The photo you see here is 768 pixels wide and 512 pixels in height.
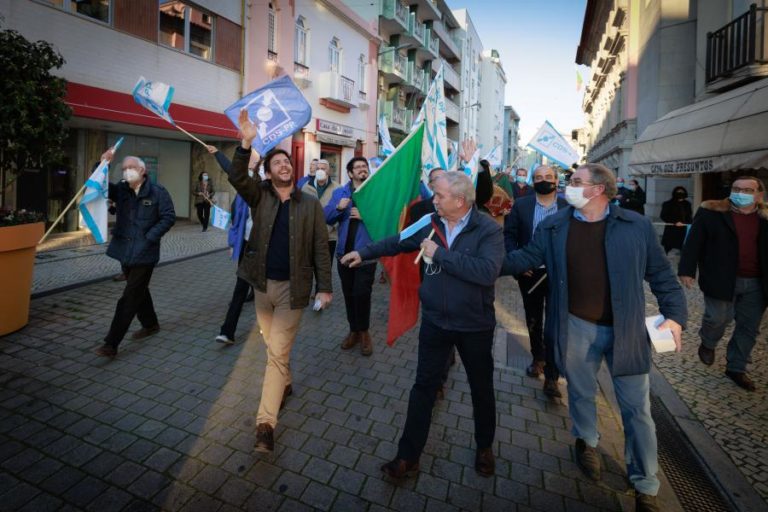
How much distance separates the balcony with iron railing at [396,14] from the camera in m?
24.8

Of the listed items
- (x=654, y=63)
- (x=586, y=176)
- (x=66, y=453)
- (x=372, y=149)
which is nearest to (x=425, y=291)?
(x=586, y=176)

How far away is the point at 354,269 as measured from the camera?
4953 mm

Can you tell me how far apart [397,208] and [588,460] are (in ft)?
8.02

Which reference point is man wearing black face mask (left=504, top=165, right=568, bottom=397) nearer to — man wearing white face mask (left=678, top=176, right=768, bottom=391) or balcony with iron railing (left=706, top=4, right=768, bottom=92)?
man wearing white face mask (left=678, top=176, right=768, bottom=391)

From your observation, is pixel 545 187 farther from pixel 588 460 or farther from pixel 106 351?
pixel 106 351

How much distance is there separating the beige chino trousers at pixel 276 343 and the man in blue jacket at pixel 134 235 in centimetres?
198

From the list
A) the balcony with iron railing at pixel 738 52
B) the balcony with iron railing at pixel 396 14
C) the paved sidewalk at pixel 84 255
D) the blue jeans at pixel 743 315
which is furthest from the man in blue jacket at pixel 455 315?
the balcony with iron railing at pixel 396 14

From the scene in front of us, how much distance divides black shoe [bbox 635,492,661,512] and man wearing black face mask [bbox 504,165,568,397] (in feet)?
5.04

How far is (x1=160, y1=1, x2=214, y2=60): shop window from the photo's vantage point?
12.7m

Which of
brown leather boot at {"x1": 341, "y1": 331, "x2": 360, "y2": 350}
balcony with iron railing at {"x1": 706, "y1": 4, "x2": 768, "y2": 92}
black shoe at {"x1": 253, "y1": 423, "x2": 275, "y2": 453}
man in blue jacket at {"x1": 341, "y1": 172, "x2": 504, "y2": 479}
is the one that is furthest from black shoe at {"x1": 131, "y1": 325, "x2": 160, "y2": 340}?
balcony with iron railing at {"x1": 706, "y1": 4, "x2": 768, "y2": 92}

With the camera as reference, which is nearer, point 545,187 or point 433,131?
point 545,187

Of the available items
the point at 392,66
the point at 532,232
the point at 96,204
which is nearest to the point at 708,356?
the point at 532,232

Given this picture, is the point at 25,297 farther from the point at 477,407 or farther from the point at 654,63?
the point at 654,63

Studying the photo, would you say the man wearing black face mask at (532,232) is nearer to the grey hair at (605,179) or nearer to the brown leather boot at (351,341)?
the grey hair at (605,179)
